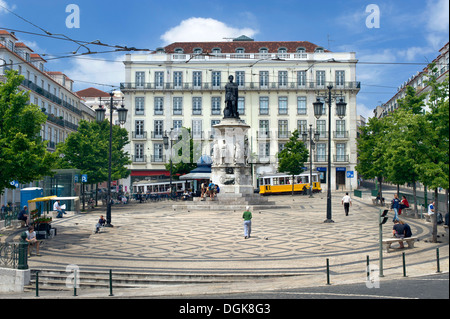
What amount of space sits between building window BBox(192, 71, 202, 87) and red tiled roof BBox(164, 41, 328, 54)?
5.09 metres

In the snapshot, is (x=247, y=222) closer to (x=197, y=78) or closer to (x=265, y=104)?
(x=265, y=104)

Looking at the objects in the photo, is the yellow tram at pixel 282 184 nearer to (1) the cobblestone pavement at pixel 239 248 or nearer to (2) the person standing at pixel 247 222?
(1) the cobblestone pavement at pixel 239 248

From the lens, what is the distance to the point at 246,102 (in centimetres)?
5988

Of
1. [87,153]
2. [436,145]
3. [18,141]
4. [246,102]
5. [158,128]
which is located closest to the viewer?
[436,145]

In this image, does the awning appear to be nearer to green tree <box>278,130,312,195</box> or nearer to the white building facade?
green tree <box>278,130,312,195</box>

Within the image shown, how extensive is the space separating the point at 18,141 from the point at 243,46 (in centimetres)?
4984

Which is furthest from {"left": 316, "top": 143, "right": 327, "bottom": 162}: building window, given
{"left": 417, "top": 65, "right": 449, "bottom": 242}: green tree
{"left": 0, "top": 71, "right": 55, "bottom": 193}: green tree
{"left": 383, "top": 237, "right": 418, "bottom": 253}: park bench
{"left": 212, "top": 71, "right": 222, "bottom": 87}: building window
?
{"left": 0, "top": 71, "right": 55, "bottom": 193}: green tree

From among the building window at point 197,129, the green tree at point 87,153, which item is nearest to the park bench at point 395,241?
the green tree at point 87,153

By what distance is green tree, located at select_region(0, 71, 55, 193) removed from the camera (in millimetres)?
17125

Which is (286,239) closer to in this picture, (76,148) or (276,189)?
(76,148)

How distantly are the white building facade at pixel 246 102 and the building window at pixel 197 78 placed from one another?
0.13 meters

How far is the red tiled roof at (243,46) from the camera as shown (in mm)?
62719

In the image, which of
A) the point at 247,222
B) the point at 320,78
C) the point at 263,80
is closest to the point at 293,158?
the point at 263,80

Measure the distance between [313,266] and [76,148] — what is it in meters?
29.8
